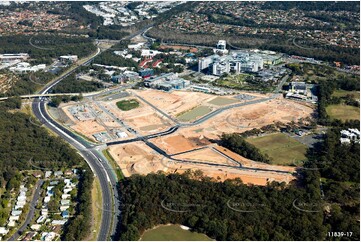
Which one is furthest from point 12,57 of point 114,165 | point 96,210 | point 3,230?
point 96,210

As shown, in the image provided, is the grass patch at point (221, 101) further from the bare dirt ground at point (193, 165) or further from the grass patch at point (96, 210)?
the grass patch at point (96, 210)

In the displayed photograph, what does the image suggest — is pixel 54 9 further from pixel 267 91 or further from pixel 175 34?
pixel 267 91

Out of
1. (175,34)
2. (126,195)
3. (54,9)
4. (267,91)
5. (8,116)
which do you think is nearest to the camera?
(126,195)

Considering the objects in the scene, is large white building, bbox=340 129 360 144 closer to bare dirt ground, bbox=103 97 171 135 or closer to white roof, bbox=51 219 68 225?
bare dirt ground, bbox=103 97 171 135

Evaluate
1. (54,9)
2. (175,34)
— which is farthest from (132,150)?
(54,9)

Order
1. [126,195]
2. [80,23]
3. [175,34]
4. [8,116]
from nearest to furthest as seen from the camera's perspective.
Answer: [126,195] < [8,116] < [175,34] < [80,23]

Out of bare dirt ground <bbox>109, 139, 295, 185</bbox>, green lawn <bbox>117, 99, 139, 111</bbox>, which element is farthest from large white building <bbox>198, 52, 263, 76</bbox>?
bare dirt ground <bbox>109, 139, 295, 185</bbox>

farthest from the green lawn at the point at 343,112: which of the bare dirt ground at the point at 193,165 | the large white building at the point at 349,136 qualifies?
the bare dirt ground at the point at 193,165

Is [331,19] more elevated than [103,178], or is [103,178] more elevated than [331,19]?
[331,19]
